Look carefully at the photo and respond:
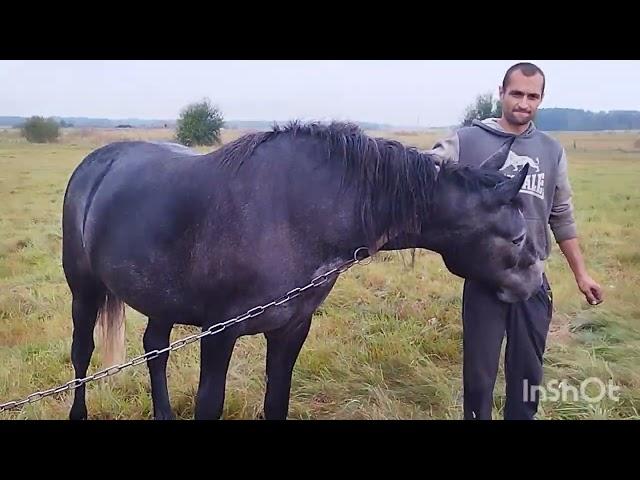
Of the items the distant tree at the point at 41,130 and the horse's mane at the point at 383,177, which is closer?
the horse's mane at the point at 383,177

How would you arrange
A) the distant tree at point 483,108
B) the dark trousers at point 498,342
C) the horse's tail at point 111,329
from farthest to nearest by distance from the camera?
the horse's tail at point 111,329, the distant tree at point 483,108, the dark trousers at point 498,342

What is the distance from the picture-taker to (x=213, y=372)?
2148 millimetres

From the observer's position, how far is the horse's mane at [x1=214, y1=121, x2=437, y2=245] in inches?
78.0

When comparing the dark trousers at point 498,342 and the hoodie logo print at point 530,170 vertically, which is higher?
the hoodie logo print at point 530,170

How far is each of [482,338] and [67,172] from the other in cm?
232

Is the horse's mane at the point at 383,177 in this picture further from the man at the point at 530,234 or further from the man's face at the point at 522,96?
the man's face at the point at 522,96

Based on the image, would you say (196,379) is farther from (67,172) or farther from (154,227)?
(67,172)

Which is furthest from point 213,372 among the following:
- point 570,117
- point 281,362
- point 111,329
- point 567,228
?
point 570,117

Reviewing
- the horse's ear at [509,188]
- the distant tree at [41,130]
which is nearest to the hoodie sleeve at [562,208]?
the horse's ear at [509,188]

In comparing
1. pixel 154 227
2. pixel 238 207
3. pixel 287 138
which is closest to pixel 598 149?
pixel 287 138

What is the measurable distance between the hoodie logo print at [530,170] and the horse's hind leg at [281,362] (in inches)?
39.3

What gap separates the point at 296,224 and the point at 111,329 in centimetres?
145

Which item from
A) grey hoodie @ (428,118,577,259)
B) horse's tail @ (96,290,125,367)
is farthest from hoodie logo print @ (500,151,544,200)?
horse's tail @ (96,290,125,367)

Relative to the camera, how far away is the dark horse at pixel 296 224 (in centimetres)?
198
